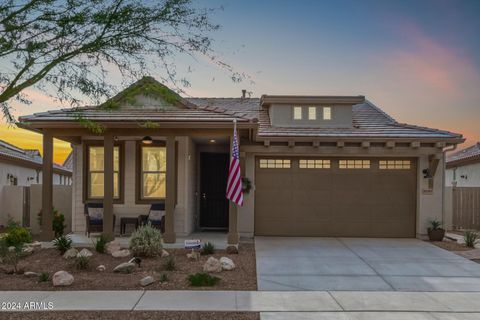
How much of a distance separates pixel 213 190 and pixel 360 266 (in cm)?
639

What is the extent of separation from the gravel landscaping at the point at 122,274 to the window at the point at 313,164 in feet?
12.7

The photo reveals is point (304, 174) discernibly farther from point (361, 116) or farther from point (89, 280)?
point (89, 280)

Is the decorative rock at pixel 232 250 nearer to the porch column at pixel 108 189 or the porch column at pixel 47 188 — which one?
the porch column at pixel 108 189

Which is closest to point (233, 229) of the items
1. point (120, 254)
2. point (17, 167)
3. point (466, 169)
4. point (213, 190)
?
point (120, 254)

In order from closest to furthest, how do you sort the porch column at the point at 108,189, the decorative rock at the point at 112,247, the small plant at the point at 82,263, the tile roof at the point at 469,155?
the small plant at the point at 82,263 → the decorative rock at the point at 112,247 → the porch column at the point at 108,189 → the tile roof at the point at 469,155

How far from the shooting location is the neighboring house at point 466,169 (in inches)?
762

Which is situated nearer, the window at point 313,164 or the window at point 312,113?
the window at point 313,164

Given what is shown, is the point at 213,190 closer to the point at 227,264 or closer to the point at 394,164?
the point at 394,164

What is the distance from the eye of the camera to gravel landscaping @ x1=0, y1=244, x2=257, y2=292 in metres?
7.25

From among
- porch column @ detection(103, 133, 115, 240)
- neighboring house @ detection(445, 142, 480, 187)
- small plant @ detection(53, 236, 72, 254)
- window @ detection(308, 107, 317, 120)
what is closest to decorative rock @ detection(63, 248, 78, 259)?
small plant @ detection(53, 236, 72, 254)

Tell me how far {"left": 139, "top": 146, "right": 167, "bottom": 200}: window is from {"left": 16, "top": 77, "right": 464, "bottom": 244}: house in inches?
1.1

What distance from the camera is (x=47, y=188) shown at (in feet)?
36.3

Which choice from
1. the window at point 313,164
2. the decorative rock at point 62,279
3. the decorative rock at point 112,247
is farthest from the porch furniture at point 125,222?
the window at point 313,164

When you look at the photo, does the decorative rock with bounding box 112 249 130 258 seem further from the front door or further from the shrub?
the front door
